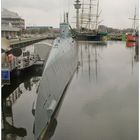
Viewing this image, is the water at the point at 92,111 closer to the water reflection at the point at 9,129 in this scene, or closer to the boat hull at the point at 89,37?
the water reflection at the point at 9,129

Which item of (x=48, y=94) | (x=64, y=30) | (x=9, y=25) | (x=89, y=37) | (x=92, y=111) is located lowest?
(x=92, y=111)

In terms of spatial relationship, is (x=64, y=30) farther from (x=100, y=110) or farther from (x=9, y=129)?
(x=9, y=129)

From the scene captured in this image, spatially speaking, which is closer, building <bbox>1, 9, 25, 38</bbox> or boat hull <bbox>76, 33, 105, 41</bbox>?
building <bbox>1, 9, 25, 38</bbox>

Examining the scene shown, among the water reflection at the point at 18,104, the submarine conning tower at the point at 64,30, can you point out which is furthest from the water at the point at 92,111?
the submarine conning tower at the point at 64,30

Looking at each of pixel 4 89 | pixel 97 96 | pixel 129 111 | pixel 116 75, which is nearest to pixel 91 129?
pixel 129 111

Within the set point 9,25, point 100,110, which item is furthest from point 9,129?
point 9,25

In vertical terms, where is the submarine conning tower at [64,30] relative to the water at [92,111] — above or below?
above

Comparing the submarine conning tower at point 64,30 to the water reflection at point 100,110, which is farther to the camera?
the submarine conning tower at point 64,30

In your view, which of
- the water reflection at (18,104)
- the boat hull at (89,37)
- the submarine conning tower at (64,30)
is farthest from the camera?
the boat hull at (89,37)

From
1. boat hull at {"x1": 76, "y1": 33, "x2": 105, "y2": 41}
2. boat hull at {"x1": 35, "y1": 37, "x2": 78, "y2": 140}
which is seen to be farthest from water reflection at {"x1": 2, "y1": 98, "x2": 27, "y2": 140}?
boat hull at {"x1": 76, "y1": 33, "x2": 105, "y2": 41}

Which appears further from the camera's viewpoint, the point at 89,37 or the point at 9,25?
the point at 89,37

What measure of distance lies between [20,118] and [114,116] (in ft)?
11.9

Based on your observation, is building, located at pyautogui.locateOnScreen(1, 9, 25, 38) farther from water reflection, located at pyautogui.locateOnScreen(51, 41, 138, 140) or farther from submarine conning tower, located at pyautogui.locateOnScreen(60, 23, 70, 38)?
water reflection, located at pyautogui.locateOnScreen(51, 41, 138, 140)

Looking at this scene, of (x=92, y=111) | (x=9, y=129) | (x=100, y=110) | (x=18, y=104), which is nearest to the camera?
(x=9, y=129)
